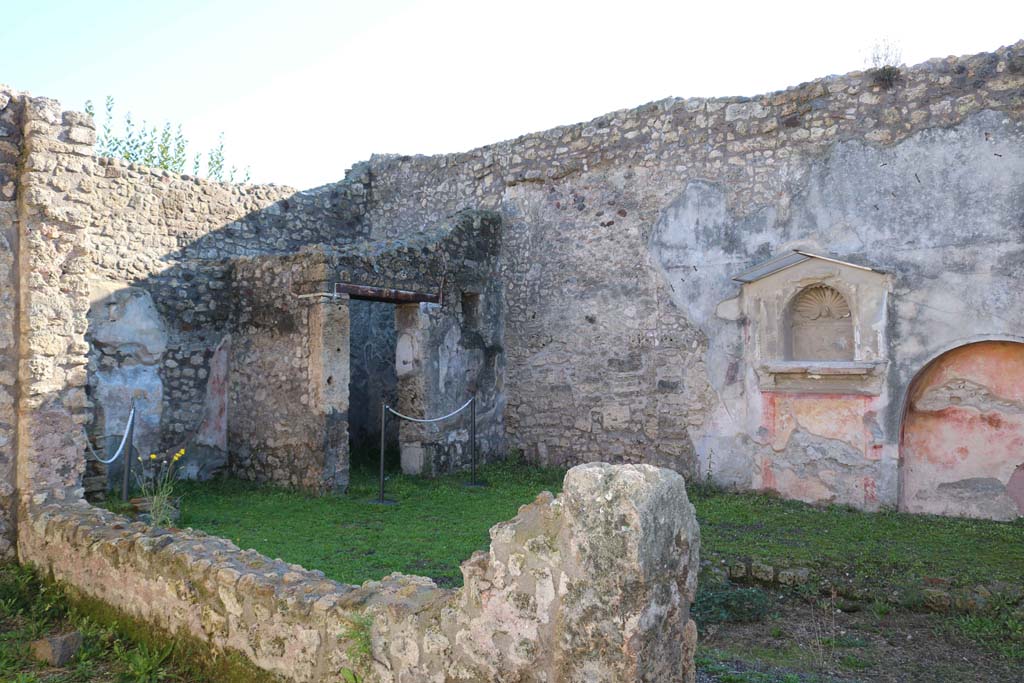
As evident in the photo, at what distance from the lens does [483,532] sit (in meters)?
6.50

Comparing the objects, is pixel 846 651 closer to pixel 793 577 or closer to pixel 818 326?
pixel 793 577

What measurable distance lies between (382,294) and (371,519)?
254cm

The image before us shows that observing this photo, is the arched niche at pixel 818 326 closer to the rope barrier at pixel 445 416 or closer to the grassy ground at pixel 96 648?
the rope barrier at pixel 445 416

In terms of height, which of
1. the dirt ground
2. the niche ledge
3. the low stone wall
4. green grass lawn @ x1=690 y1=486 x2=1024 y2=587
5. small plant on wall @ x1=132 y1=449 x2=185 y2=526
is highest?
the niche ledge

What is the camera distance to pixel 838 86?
7551mm

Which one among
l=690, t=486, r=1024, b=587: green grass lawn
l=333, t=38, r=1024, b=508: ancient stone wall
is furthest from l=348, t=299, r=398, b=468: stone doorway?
l=690, t=486, r=1024, b=587: green grass lawn

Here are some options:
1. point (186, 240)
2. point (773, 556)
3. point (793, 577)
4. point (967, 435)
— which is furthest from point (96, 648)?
point (967, 435)

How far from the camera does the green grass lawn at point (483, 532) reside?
541 centimetres

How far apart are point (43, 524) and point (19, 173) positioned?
214 cm

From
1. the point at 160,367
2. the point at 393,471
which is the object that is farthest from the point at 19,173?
the point at 393,471

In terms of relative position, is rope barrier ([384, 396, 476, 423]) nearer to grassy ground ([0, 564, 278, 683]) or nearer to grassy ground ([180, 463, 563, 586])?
grassy ground ([180, 463, 563, 586])

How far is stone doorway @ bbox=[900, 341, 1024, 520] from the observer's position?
6.85m

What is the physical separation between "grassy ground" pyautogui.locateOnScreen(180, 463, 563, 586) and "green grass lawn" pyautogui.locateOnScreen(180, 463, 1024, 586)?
0.01 metres

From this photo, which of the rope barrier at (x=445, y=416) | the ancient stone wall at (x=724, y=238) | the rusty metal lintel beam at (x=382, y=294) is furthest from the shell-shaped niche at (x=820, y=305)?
the rusty metal lintel beam at (x=382, y=294)
